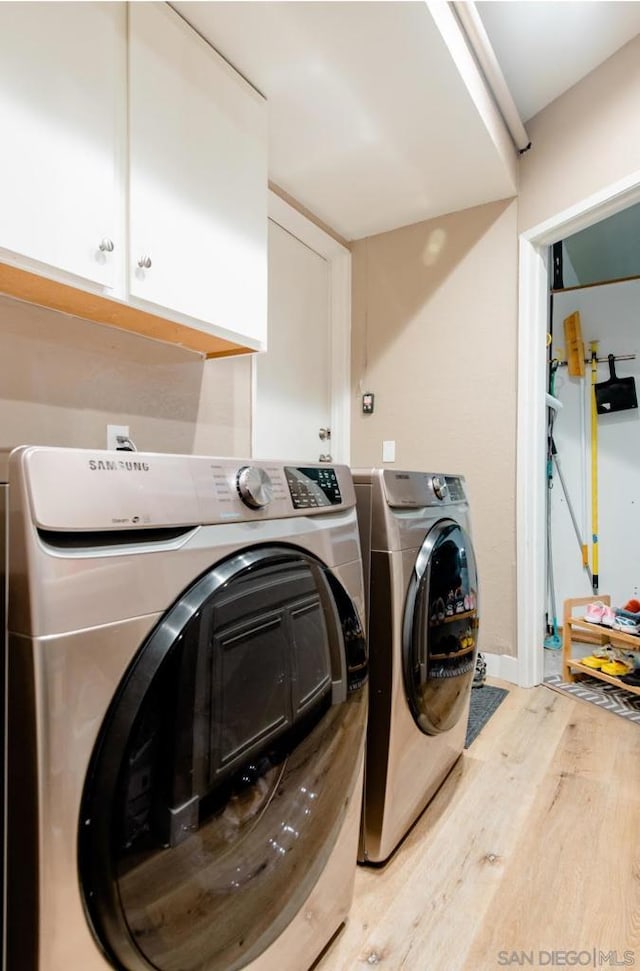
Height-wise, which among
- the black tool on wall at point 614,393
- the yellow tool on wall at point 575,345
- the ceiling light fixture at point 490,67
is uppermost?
the ceiling light fixture at point 490,67

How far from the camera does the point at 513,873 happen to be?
117 centimetres

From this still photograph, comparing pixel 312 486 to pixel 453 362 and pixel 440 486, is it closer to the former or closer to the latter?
pixel 440 486

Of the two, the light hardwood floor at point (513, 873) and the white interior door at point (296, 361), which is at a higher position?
the white interior door at point (296, 361)

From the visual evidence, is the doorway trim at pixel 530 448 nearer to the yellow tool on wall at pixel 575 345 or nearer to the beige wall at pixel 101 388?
the yellow tool on wall at pixel 575 345

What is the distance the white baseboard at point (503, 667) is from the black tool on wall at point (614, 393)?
5.80 ft

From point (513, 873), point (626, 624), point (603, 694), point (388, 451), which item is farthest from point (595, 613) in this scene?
point (513, 873)

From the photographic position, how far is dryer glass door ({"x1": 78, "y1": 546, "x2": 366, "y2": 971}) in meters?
0.54

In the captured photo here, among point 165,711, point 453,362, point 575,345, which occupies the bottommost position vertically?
point 165,711

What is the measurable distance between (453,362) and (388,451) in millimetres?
573

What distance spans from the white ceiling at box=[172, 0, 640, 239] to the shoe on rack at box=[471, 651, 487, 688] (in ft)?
7.14

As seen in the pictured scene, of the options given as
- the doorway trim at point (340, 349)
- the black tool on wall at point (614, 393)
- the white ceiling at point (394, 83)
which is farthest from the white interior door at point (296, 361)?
the black tool on wall at point (614, 393)

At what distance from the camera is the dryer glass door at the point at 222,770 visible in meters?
0.54

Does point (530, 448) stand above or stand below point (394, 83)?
below

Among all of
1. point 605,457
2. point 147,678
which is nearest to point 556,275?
point 605,457
